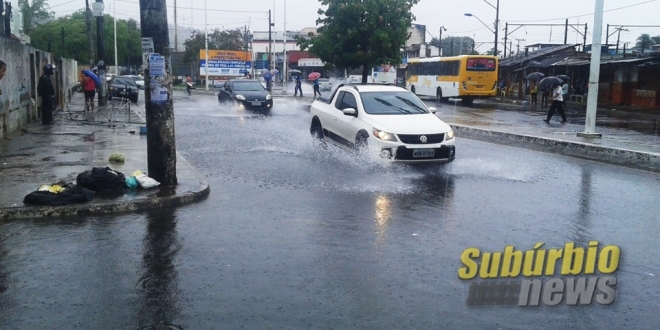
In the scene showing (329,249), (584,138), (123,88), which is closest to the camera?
(329,249)

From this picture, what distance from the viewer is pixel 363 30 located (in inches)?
1609

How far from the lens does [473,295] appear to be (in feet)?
17.6

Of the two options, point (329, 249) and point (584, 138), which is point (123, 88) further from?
point (329, 249)

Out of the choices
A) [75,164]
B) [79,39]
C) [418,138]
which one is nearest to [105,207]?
[75,164]

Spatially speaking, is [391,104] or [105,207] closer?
[105,207]

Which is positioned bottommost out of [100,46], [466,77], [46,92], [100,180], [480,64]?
[100,180]

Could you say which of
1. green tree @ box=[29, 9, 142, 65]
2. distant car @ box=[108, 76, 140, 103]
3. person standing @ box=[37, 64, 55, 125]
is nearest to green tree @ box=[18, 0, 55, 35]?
green tree @ box=[29, 9, 142, 65]

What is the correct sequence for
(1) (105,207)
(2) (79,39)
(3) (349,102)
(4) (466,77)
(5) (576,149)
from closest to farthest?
(1) (105,207) → (3) (349,102) → (5) (576,149) → (4) (466,77) → (2) (79,39)

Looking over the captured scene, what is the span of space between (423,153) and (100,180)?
222 inches

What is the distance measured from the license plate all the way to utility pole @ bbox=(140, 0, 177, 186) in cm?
437

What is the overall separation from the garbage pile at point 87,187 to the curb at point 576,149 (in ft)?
31.7

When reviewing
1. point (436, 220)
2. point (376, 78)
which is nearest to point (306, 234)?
point (436, 220)

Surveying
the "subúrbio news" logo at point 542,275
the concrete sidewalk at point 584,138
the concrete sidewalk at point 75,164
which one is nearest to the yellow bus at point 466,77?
the concrete sidewalk at point 584,138

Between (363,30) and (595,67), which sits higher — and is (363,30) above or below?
above
